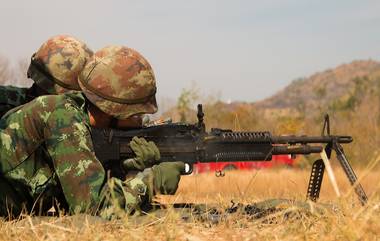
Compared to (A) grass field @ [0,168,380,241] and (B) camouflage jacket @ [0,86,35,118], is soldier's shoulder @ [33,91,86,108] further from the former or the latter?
(B) camouflage jacket @ [0,86,35,118]

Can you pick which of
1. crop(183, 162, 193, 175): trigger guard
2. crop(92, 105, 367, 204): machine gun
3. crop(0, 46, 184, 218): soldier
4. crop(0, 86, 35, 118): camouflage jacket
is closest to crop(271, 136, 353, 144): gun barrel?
crop(92, 105, 367, 204): machine gun

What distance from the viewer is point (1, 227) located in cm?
375

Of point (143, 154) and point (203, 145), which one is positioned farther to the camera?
point (203, 145)

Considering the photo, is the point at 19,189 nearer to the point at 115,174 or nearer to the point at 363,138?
the point at 115,174

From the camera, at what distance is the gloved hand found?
15.2ft

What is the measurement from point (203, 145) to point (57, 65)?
1.95m

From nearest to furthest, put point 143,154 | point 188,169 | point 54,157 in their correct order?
point 54,157 < point 143,154 < point 188,169

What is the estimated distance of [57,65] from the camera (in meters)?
6.33

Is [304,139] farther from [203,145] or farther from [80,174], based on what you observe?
[80,174]

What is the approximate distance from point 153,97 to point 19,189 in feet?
3.95

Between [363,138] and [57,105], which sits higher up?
[57,105]

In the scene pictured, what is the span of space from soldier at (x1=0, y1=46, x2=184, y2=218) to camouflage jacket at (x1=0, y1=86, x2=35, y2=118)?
1446 mm

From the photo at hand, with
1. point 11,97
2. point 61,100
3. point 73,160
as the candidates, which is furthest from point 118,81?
point 11,97

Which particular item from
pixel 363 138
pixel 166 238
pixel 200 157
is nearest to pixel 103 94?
pixel 200 157
